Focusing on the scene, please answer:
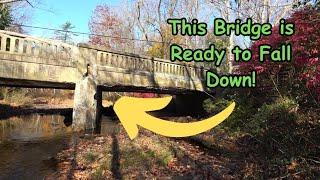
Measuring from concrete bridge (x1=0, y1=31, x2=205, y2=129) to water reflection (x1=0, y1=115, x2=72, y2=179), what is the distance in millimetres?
1665

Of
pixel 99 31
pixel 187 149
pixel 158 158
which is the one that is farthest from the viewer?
pixel 99 31

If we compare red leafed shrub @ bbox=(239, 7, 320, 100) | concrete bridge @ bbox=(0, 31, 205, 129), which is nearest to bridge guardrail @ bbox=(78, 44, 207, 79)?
concrete bridge @ bbox=(0, 31, 205, 129)

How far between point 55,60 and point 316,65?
31.6 ft

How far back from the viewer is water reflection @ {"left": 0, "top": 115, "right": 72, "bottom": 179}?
9.04 meters

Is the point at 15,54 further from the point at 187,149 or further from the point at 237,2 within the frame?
the point at 237,2

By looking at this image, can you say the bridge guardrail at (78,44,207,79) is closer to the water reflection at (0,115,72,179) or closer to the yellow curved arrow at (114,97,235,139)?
the yellow curved arrow at (114,97,235,139)

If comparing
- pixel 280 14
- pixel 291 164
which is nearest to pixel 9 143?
pixel 291 164

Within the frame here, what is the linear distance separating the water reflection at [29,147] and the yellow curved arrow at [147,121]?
2257 millimetres

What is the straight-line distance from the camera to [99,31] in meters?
49.8

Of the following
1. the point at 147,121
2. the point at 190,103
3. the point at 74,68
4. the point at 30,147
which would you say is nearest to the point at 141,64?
the point at 74,68

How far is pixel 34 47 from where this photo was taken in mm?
14008

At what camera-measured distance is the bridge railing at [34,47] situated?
13250 mm

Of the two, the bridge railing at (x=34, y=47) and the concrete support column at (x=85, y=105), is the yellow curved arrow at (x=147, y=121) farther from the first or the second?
the bridge railing at (x=34, y=47)

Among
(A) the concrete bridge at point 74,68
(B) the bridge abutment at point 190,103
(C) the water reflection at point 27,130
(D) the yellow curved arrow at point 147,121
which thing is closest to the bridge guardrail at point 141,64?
(A) the concrete bridge at point 74,68
